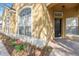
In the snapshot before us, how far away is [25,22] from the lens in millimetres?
2693

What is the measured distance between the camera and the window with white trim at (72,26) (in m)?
2.69

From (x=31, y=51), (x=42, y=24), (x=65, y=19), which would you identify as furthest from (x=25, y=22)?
(x=65, y=19)

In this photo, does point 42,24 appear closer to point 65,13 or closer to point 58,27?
point 58,27

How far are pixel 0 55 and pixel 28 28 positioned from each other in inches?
22.6

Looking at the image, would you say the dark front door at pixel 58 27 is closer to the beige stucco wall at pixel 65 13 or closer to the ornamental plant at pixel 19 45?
the beige stucco wall at pixel 65 13

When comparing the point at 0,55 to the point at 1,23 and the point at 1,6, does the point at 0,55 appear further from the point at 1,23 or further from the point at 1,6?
the point at 1,6

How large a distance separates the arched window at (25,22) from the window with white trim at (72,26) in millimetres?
588

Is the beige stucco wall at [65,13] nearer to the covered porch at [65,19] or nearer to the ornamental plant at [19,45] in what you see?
the covered porch at [65,19]

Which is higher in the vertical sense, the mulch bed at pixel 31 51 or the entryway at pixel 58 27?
the entryway at pixel 58 27

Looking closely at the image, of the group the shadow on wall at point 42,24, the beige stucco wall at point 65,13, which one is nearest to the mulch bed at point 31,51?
the shadow on wall at point 42,24

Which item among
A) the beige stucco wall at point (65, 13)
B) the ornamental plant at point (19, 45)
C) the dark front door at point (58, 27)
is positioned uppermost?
the beige stucco wall at point (65, 13)

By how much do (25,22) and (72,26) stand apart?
717 mm

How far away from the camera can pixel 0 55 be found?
2.62 meters

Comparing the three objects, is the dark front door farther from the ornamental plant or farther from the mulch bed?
the ornamental plant
